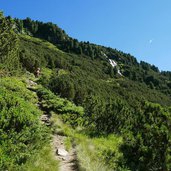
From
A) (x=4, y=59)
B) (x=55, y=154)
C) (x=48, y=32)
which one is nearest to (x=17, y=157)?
(x=55, y=154)

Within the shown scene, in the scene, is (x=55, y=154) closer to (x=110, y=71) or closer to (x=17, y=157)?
(x=17, y=157)

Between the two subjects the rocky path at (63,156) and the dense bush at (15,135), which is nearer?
the dense bush at (15,135)

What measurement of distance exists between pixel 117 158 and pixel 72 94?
37.5 m

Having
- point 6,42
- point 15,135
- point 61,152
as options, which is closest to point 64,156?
point 61,152

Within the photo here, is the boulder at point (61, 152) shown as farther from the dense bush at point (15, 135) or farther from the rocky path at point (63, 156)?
the dense bush at point (15, 135)

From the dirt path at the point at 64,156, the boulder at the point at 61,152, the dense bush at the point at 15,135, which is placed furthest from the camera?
the boulder at the point at 61,152

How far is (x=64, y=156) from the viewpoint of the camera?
1530 centimetres

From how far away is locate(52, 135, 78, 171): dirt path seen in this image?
13589mm

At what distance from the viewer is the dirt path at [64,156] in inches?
535

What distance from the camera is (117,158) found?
1336 centimetres

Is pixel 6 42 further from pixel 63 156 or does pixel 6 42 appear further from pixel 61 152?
pixel 63 156

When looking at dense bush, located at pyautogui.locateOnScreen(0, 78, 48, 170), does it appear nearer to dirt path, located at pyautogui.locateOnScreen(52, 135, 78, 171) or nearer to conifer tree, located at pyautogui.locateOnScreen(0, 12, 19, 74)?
dirt path, located at pyautogui.locateOnScreen(52, 135, 78, 171)

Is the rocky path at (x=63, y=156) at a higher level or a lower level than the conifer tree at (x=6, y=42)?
lower

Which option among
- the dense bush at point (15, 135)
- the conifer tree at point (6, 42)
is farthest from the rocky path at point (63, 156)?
the conifer tree at point (6, 42)
